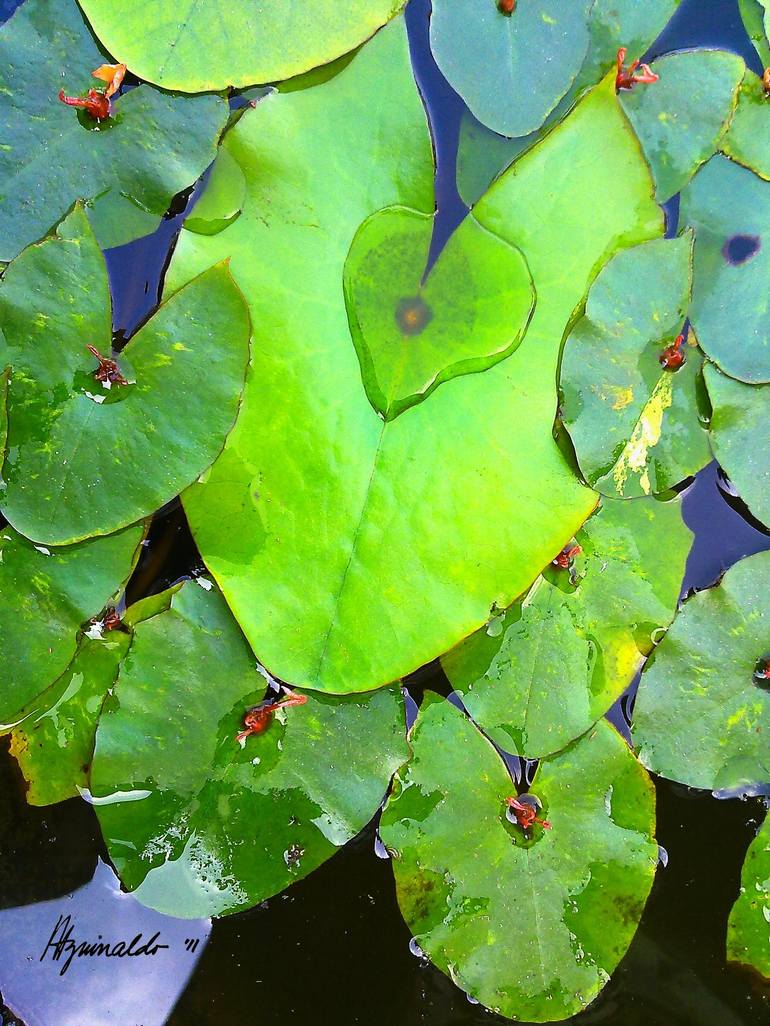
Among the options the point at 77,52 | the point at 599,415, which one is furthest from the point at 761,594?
the point at 77,52

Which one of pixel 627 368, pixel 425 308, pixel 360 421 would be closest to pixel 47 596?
pixel 360 421

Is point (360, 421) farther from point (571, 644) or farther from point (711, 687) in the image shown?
point (711, 687)

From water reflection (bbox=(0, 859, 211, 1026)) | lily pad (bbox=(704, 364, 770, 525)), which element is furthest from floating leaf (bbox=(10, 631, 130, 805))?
lily pad (bbox=(704, 364, 770, 525))

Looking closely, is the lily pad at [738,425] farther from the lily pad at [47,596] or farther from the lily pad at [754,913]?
the lily pad at [47,596]

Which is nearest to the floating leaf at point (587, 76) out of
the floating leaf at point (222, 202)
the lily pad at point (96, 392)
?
the floating leaf at point (222, 202)

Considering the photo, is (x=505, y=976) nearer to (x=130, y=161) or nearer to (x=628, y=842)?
(x=628, y=842)

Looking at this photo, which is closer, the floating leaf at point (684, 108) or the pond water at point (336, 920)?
the floating leaf at point (684, 108)
